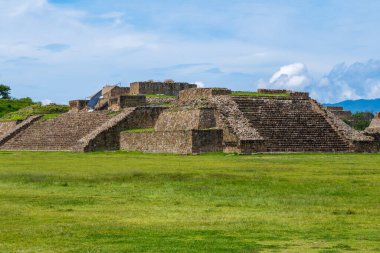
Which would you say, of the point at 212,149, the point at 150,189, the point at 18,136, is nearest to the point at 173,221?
the point at 150,189

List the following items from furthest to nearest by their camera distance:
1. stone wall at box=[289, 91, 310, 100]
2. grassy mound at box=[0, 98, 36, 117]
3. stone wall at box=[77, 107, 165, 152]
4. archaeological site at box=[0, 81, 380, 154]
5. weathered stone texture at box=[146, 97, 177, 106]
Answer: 1. grassy mound at box=[0, 98, 36, 117]
2. weathered stone texture at box=[146, 97, 177, 106]
3. stone wall at box=[289, 91, 310, 100]
4. stone wall at box=[77, 107, 165, 152]
5. archaeological site at box=[0, 81, 380, 154]

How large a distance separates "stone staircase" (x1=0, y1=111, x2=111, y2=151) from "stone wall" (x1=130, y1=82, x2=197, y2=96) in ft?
17.2

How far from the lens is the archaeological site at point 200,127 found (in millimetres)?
42656

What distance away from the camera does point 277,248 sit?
1110 centimetres

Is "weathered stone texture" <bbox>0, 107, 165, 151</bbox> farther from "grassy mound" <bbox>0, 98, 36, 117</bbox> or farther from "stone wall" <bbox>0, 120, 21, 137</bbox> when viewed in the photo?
"grassy mound" <bbox>0, 98, 36, 117</bbox>

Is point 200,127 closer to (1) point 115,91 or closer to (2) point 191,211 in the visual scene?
(1) point 115,91

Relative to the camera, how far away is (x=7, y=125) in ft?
208

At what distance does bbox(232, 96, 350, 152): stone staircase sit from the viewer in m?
42.7

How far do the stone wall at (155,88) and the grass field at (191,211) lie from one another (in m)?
35.1

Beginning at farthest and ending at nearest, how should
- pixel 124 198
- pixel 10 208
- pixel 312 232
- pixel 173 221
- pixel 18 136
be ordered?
pixel 18 136
pixel 124 198
pixel 10 208
pixel 173 221
pixel 312 232

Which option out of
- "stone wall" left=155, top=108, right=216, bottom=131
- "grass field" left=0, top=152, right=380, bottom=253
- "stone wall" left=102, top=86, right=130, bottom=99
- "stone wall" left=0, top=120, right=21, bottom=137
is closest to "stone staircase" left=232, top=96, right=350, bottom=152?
"stone wall" left=155, top=108, right=216, bottom=131

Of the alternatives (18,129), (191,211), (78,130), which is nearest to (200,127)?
(78,130)

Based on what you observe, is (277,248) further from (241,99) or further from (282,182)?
(241,99)

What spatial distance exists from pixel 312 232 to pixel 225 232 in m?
1.57
